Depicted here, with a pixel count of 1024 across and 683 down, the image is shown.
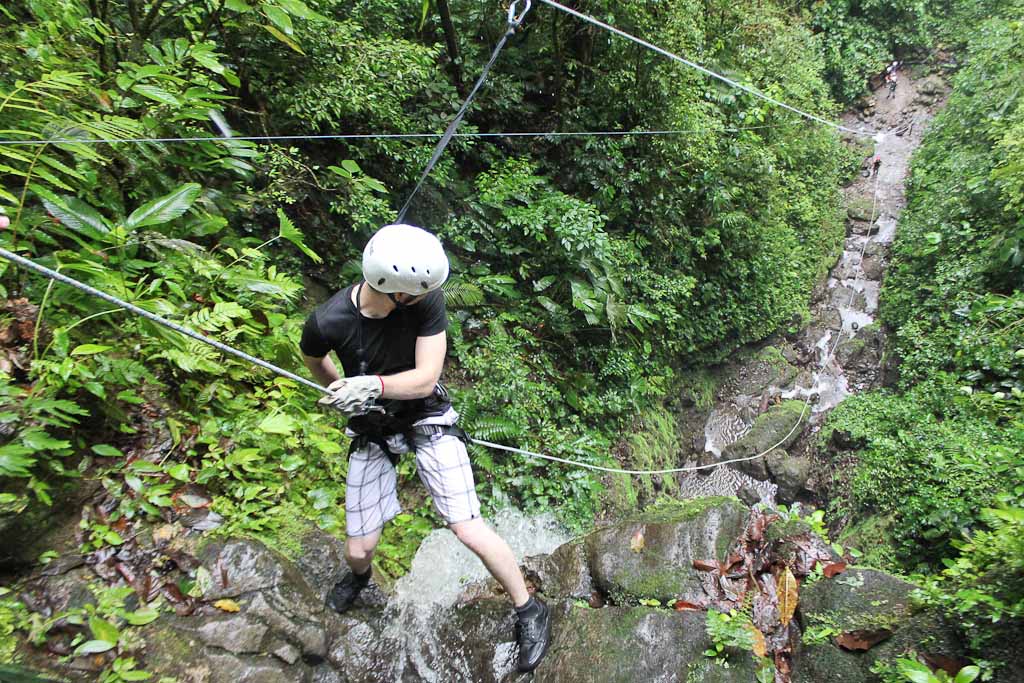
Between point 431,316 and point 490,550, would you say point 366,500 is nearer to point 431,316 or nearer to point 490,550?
point 490,550

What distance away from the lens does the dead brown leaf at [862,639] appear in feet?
10.0

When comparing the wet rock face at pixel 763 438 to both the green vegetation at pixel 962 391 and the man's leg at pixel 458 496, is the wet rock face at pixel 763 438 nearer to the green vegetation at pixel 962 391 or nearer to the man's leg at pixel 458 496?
the green vegetation at pixel 962 391

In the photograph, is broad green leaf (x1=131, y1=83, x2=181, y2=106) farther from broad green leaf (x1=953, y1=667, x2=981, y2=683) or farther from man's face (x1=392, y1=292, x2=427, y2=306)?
broad green leaf (x1=953, y1=667, x2=981, y2=683)

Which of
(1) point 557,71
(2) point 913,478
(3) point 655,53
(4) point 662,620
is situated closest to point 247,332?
(4) point 662,620

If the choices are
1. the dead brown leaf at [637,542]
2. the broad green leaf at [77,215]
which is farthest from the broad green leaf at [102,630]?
the dead brown leaf at [637,542]

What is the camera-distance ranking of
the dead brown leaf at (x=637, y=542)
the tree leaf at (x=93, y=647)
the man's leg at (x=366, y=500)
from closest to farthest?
the tree leaf at (x=93, y=647)
the man's leg at (x=366, y=500)
the dead brown leaf at (x=637, y=542)

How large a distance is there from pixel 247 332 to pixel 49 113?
5.96 ft

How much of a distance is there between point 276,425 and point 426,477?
139 centimetres

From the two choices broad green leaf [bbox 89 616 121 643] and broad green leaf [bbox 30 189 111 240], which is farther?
broad green leaf [bbox 30 189 111 240]

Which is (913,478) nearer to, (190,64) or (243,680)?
(243,680)

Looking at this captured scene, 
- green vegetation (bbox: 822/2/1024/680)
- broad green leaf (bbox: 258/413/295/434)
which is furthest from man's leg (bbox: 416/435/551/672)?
green vegetation (bbox: 822/2/1024/680)

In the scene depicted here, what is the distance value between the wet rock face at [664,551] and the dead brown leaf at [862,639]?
86 centimetres

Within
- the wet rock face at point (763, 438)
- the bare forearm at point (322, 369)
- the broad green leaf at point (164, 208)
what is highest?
the broad green leaf at point (164, 208)

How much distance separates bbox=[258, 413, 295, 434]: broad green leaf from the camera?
12.0ft
